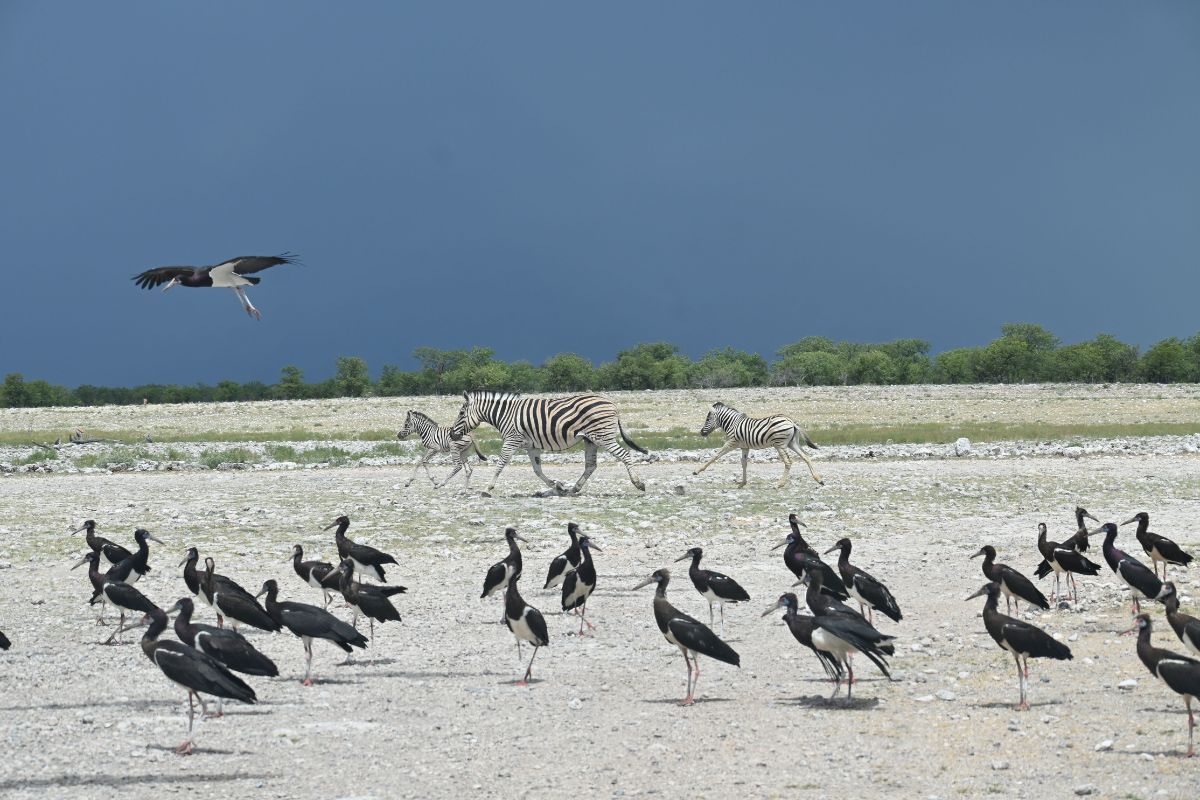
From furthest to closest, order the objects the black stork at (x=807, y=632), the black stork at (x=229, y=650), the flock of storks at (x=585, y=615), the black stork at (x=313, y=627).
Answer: the black stork at (x=313, y=627) < the black stork at (x=807, y=632) < the black stork at (x=229, y=650) < the flock of storks at (x=585, y=615)

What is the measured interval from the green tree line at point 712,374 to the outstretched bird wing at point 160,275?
66.6m

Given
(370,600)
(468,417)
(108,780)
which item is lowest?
(108,780)

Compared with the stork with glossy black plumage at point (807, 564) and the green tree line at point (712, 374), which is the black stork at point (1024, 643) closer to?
the stork with glossy black plumage at point (807, 564)

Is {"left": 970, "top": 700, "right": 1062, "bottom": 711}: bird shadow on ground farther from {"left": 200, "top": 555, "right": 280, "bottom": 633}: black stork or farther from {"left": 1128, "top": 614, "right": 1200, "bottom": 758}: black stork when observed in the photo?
{"left": 200, "top": 555, "right": 280, "bottom": 633}: black stork

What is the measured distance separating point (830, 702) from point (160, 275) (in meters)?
8.91

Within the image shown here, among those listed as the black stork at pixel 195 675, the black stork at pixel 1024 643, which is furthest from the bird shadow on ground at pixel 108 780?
the black stork at pixel 1024 643

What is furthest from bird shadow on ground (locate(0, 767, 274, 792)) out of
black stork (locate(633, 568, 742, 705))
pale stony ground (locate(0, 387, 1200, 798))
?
black stork (locate(633, 568, 742, 705))

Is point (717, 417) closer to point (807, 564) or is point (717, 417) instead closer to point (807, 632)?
point (807, 564)

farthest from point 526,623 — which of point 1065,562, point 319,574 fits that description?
point 1065,562

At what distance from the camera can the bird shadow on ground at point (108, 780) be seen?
24.6 ft

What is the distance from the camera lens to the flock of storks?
8.51 m

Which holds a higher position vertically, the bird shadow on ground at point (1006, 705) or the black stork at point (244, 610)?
the black stork at point (244, 610)

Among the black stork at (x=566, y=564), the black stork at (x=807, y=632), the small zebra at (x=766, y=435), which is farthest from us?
the small zebra at (x=766, y=435)

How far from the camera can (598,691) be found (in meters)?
9.95
